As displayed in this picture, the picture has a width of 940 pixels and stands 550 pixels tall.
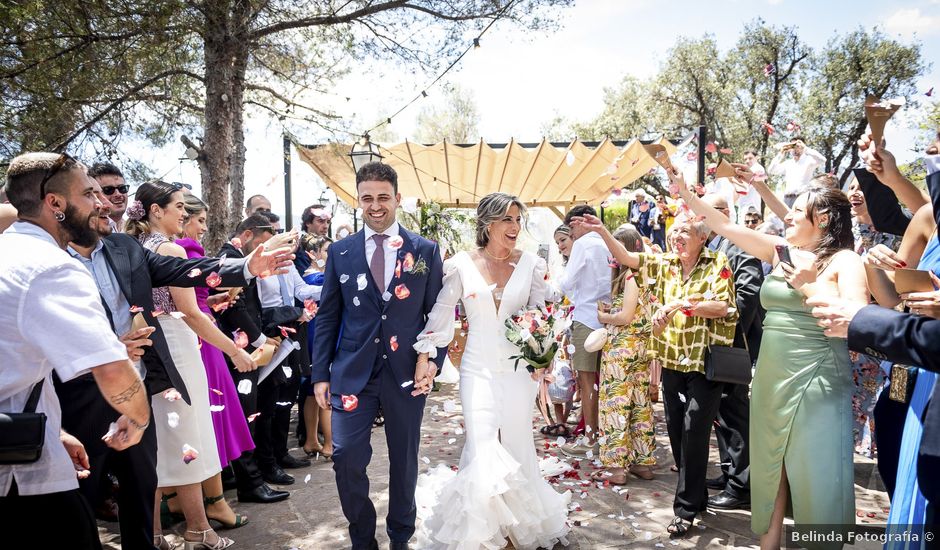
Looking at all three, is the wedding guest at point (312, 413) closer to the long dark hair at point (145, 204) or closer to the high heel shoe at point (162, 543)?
the high heel shoe at point (162, 543)

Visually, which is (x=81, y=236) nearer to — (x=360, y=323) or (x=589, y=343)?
(x=360, y=323)

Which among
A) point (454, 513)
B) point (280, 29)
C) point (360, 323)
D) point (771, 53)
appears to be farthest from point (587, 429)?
point (771, 53)

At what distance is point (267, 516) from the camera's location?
4.59 metres

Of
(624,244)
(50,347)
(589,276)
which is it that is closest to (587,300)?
(589,276)

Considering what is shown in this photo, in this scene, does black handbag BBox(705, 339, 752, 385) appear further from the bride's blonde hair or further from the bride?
the bride's blonde hair

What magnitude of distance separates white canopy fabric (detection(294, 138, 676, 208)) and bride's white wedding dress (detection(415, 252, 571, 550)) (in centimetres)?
668

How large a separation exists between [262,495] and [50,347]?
340 cm

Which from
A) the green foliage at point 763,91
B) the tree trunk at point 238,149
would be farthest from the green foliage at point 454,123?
the tree trunk at point 238,149

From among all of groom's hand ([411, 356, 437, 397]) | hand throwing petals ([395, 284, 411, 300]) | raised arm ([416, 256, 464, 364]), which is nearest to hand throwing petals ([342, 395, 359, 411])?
groom's hand ([411, 356, 437, 397])

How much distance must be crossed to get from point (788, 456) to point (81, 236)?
380 centimetres

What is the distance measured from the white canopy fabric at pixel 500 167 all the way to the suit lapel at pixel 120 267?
722 centimetres

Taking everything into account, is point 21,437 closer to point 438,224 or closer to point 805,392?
point 805,392

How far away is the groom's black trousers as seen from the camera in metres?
3.68

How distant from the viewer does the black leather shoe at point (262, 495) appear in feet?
16.0
